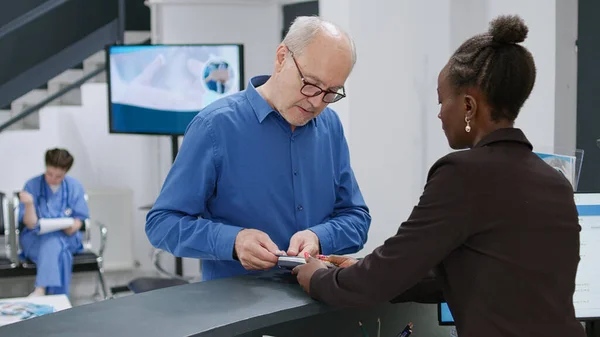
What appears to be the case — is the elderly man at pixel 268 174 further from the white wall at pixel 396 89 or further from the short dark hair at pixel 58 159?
the short dark hair at pixel 58 159

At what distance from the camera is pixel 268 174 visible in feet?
6.88

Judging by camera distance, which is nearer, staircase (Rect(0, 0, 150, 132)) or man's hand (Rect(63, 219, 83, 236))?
man's hand (Rect(63, 219, 83, 236))

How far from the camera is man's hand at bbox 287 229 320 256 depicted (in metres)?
1.94

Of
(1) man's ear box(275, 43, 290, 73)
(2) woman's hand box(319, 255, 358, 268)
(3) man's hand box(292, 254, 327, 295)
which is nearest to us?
(3) man's hand box(292, 254, 327, 295)

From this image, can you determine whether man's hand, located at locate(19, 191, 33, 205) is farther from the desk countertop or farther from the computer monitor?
the computer monitor

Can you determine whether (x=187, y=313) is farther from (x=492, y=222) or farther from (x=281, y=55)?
(x=281, y=55)

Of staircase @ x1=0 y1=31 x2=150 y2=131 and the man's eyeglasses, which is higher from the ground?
staircase @ x1=0 y1=31 x2=150 y2=131

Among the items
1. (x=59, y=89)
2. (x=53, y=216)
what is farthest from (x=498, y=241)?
(x=59, y=89)

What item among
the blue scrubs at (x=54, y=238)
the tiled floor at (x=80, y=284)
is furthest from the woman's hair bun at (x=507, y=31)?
the tiled floor at (x=80, y=284)

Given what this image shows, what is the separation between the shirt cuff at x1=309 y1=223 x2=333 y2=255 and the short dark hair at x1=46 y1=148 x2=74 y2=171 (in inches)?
166

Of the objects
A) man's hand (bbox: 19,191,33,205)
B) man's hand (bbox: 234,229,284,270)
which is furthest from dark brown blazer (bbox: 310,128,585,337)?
man's hand (bbox: 19,191,33,205)

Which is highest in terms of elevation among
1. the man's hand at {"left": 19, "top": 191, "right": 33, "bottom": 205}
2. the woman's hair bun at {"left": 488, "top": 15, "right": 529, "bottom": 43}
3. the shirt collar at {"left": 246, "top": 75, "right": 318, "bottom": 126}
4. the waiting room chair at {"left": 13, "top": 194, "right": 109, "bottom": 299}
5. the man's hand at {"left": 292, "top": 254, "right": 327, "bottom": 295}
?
the woman's hair bun at {"left": 488, "top": 15, "right": 529, "bottom": 43}

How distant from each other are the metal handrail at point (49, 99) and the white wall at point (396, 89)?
168 inches

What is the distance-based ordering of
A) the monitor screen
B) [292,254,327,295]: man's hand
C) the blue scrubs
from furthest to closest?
1. the monitor screen
2. the blue scrubs
3. [292,254,327,295]: man's hand
